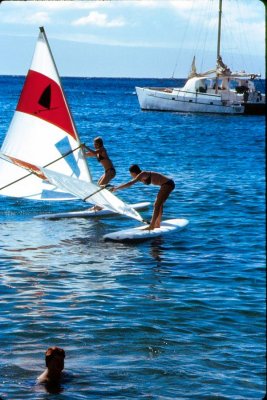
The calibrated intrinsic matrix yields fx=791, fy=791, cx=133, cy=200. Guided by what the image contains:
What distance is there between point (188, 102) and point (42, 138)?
185 feet

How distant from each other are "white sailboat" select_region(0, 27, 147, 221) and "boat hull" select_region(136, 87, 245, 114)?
53291 mm

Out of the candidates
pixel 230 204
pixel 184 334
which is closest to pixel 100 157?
pixel 230 204

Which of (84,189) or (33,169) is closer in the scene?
(84,189)

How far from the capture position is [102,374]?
10.7m

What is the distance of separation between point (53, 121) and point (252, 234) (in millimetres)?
6173

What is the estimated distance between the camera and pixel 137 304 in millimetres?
14172

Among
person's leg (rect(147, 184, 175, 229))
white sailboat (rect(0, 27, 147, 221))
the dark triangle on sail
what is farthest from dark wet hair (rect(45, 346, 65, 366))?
the dark triangle on sail

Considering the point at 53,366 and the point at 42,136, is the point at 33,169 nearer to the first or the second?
the point at 42,136

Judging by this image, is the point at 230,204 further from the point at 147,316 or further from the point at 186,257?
the point at 147,316

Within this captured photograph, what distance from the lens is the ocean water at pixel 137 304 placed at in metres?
10.6

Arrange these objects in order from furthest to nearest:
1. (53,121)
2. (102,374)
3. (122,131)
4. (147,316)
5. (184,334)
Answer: (122,131), (53,121), (147,316), (184,334), (102,374)

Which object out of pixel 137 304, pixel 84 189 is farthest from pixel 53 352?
pixel 84 189

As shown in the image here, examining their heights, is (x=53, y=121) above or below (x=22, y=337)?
above

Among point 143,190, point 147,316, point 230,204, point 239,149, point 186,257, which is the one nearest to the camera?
point 147,316
